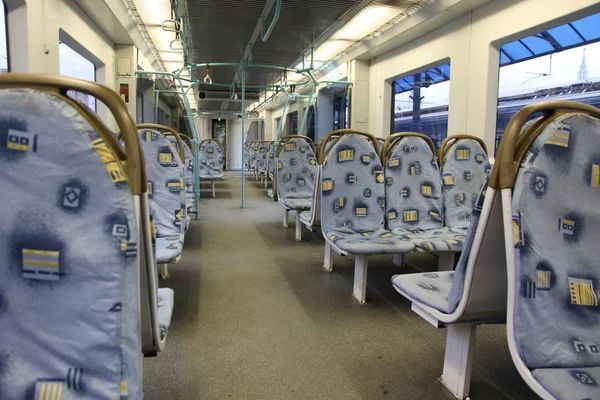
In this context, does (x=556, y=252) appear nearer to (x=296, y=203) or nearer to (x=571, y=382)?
(x=571, y=382)

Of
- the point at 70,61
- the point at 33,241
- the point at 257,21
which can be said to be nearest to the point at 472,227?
the point at 33,241

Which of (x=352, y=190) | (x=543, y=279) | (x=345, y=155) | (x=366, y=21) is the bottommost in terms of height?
(x=543, y=279)

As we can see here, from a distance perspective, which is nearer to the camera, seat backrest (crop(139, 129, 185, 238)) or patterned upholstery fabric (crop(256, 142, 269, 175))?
seat backrest (crop(139, 129, 185, 238))

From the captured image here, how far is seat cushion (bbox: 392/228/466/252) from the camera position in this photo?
2.47m

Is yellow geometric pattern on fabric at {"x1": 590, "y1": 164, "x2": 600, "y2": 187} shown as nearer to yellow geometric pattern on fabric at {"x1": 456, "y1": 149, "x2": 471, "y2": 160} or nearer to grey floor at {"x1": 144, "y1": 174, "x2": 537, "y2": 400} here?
grey floor at {"x1": 144, "y1": 174, "x2": 537, "y2": 400}

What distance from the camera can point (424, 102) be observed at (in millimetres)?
6207

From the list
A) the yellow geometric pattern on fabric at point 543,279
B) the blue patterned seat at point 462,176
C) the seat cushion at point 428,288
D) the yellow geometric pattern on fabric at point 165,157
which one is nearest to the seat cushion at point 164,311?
the seat cushion at point 428,288

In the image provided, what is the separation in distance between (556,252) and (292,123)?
11.8 m

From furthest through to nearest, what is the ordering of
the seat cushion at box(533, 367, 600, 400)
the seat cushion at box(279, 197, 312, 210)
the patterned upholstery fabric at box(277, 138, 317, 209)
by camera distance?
the patterned upholstery fabric at box(277, 138, 317, 209) → the seat cushion at box(279, 197, 312, 210) → the seat cushion at box(533, 367, 600, 400)

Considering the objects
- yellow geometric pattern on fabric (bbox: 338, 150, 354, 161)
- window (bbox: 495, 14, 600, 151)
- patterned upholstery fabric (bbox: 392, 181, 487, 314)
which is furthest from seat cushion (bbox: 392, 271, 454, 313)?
window (bbox: 495, 14, 600, 151)

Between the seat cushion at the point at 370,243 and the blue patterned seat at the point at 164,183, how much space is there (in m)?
0.96

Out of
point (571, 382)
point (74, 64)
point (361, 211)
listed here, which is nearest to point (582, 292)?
point (571, 382)

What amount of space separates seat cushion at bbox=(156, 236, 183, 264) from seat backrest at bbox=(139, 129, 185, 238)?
0.37ft

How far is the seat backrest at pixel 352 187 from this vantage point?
2770 millimetres
